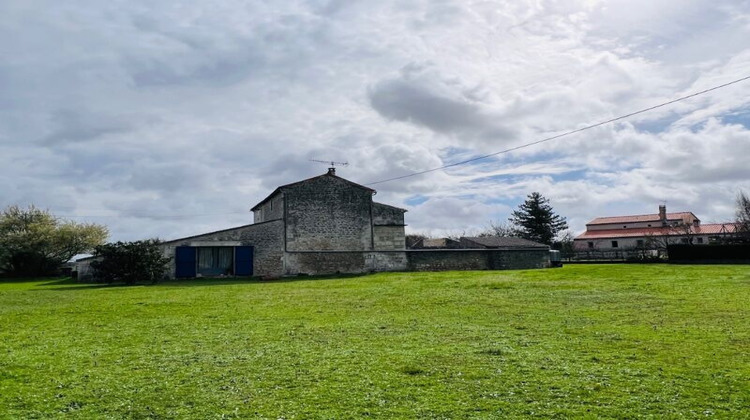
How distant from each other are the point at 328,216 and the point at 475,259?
11.4m

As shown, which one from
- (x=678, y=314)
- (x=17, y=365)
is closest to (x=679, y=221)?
(x=678, y=314)

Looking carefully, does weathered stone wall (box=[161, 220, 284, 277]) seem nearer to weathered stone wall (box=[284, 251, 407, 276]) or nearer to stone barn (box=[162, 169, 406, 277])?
stone barn (box=[162, 169, 406, 277])

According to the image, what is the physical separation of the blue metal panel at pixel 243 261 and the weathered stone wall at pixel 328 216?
8.70 ft

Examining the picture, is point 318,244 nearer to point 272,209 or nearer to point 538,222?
point 272,209

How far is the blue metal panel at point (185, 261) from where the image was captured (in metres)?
34.1

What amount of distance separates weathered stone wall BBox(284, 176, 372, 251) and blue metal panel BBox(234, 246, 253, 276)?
2.65 meters

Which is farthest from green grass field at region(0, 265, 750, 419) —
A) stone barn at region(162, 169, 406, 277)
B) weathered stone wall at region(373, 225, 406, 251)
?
weathered stone wall at region(373, 225, 406, 251)

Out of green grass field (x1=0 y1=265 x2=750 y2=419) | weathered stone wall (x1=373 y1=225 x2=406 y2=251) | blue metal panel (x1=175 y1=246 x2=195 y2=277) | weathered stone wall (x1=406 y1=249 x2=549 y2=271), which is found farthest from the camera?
weathered stone wall (x1=373 y1=225 x2=406 y2=251)

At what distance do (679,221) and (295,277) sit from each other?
6616 cm

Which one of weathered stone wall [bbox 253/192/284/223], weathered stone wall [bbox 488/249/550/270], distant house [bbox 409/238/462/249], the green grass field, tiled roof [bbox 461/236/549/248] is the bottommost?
the green grass field

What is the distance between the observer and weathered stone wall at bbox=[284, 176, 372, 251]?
3716cm

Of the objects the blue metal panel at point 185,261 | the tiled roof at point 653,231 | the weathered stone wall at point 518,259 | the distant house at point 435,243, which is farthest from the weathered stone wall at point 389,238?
the tiled roof at point 653,231

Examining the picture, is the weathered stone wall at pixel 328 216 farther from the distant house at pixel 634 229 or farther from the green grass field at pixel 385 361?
the distant house at pixel 634 229

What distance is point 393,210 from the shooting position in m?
40.1
